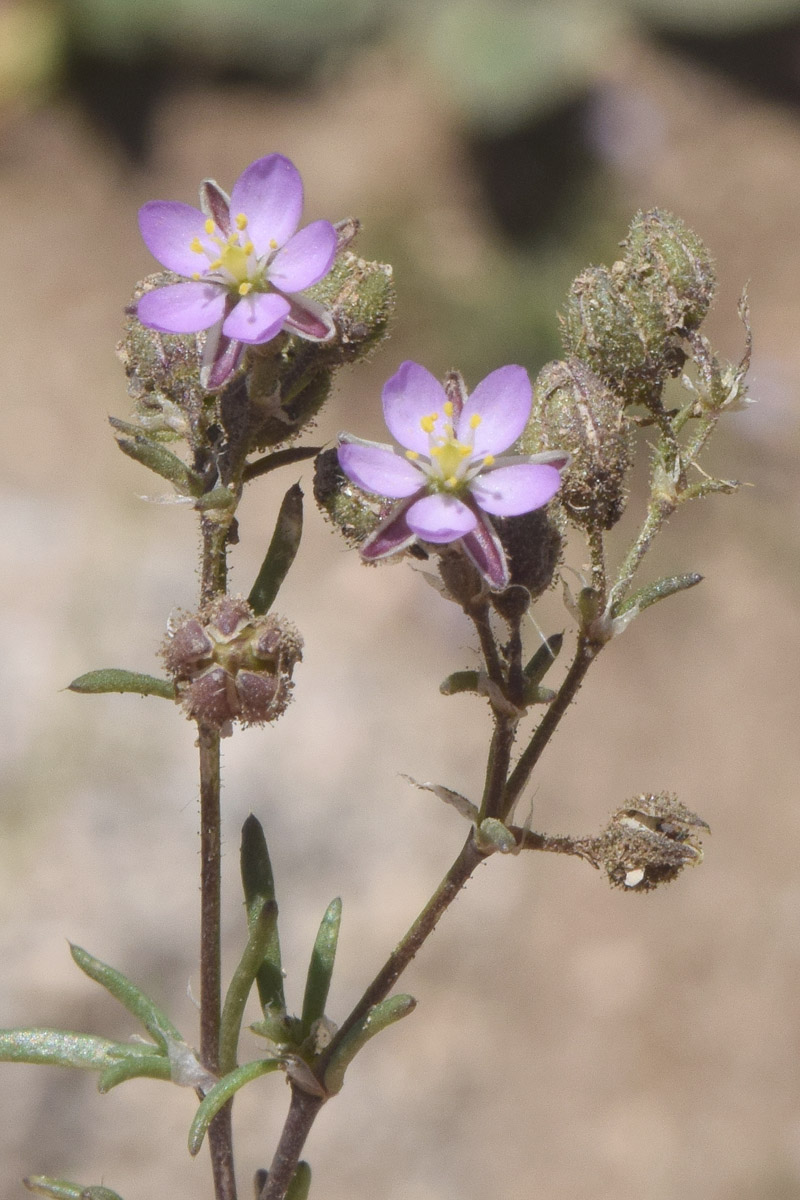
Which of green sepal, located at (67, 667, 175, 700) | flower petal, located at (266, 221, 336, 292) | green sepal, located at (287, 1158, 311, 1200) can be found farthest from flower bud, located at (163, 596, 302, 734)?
green sepal, located at (287, 1158, 311, 1200)

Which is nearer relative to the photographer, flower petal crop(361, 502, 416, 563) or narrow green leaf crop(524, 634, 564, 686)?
flower petal crop(361, 502, 416, 563)

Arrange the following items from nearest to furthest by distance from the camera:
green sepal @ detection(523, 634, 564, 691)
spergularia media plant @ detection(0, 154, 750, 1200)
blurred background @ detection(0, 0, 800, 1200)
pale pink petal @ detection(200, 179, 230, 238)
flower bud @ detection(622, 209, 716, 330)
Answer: spergularia media plant @ detection(0, 154, 750, 1200) < green sepal @ detection(523, 634, 564, 691) < flower bud @ detection(622, 209, 716, 330) < pale pink petal @ detection(200, 179, 230, 238) < blurred background @ detection(0, 0, 800, 1200)

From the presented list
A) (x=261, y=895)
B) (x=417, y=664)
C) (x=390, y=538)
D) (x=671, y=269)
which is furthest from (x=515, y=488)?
(x=417, y=664)

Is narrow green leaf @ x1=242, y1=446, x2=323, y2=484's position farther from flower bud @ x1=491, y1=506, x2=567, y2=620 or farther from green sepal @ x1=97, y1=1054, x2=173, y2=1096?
green sepal @ x1=97, y1=1054, x2=173, y2=1096

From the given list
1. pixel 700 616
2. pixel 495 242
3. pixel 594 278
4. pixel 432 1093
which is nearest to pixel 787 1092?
pixel 432 1093

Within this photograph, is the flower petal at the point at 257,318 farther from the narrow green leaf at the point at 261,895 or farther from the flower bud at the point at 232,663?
the narrow green leaf at the point at 261,895

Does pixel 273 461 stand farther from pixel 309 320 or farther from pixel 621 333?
pixel 621 333
